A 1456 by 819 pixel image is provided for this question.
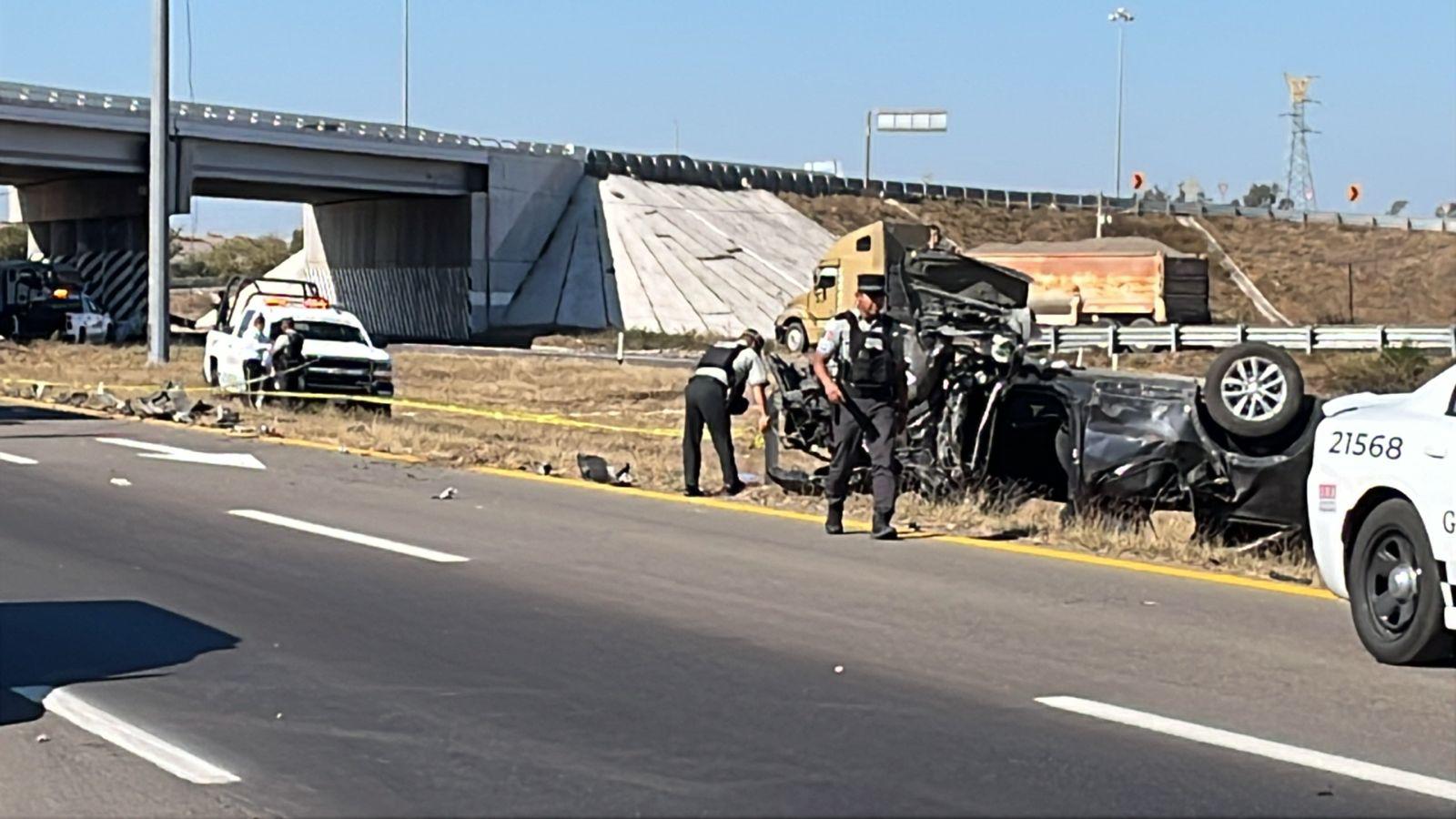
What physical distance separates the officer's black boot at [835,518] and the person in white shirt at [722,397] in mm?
2504

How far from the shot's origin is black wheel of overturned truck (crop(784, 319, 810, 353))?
43.6 metres

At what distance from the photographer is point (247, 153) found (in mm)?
56125

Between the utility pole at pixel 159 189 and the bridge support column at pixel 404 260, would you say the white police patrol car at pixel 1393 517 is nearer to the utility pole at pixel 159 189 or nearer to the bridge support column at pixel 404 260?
the utility pole at pixel 159 189

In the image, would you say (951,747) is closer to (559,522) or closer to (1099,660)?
(1099,660)

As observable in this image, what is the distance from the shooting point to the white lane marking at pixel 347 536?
40.8 feet

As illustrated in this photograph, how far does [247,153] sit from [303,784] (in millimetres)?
51953

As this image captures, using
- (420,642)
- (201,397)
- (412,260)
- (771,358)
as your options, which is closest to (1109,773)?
(420,642)

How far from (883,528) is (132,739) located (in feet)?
21.3

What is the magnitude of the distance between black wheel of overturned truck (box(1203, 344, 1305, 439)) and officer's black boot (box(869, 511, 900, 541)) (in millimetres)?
2299

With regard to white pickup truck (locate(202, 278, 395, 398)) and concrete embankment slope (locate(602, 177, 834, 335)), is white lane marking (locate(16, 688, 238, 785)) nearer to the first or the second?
white pickup truck (locate(202, 278, 395, 398))

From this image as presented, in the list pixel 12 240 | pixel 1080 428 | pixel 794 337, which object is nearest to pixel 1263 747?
pixel 1080 428

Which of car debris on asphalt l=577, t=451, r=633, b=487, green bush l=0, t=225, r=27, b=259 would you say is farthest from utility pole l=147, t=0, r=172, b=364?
green bush l=0, t=225, r=27, b=259

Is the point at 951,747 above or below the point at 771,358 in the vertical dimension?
below

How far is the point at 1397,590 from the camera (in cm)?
852
